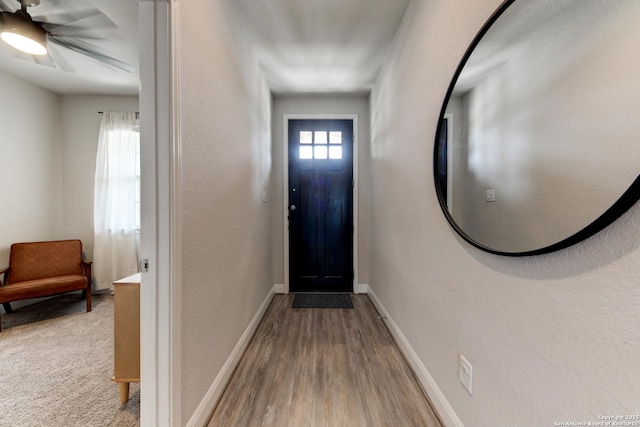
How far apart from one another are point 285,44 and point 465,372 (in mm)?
2571

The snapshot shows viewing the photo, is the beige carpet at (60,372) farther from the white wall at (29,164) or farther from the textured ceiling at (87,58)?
the textured ceiling at (87,58)

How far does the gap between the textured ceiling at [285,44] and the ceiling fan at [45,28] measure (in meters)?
0.05

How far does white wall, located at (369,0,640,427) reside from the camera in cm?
52

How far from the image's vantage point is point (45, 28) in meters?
1.65

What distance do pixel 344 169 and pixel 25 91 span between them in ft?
12.3

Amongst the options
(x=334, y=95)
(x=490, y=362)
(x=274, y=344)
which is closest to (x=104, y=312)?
(x=274, y=344)

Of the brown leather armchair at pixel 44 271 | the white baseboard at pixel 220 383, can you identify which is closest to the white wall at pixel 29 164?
the brown leather armchair at pixel 44 271

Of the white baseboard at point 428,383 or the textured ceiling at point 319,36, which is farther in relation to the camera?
the textured ceiling at point 319,36

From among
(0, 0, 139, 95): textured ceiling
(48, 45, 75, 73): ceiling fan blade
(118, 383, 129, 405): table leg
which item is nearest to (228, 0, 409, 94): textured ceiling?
(0, 0, 139, 95): textured ceiling

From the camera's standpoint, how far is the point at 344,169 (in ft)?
9.85

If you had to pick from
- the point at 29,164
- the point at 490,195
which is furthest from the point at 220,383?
the point at 29,164

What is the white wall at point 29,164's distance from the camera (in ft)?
7.97

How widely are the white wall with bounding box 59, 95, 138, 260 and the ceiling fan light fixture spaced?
4.83 feet

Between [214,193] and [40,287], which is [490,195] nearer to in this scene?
[214,193]
